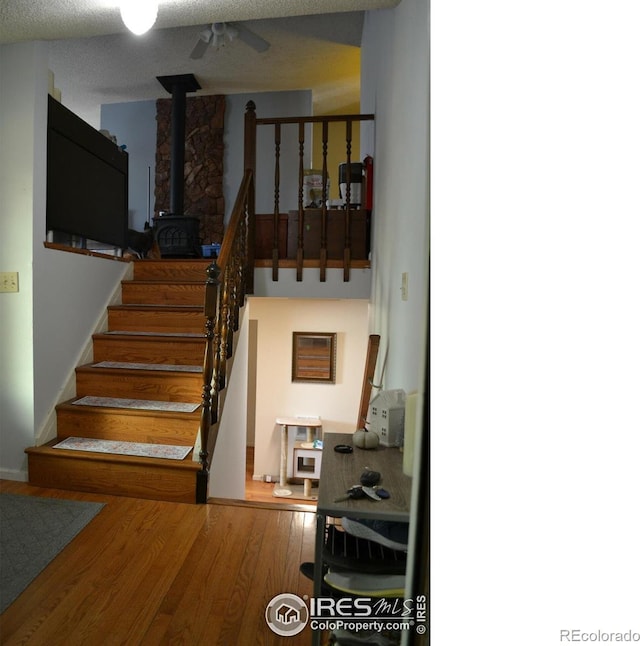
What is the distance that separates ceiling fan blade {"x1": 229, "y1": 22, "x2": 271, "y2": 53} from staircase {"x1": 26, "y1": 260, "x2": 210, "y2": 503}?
2641 mm

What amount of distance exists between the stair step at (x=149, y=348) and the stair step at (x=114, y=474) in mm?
660

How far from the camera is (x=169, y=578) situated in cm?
128

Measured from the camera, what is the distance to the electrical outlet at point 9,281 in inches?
74.4

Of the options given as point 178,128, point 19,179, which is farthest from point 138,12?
point 178,128

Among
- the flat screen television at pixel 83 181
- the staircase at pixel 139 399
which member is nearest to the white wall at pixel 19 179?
the flat screen television at pixel 83 181

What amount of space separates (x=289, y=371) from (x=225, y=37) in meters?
3.48

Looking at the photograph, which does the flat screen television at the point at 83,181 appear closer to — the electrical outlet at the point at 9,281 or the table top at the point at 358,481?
the electrical outlet at the point at 9,281

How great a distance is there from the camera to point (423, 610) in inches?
24.0

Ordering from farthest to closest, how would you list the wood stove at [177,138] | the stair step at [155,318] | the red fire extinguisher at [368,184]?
the wood stove at [177,138], the red fire extinguisher at [368,184], the stair step at [155,318]

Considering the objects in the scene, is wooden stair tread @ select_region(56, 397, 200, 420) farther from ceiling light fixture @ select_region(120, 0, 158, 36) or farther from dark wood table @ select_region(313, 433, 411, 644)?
ceiling light fixture @ select_region(120, 0, 158, 36)

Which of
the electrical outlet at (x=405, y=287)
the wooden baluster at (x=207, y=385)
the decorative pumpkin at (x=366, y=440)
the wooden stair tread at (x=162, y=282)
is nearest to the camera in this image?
the decorative pumpkin at (x=366, y=440)

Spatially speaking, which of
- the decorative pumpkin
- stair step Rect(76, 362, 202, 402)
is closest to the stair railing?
stair step Rect(76, 362, 202, 402)
